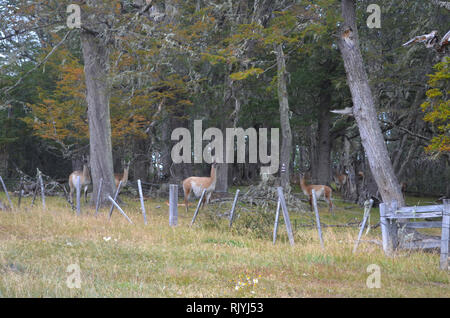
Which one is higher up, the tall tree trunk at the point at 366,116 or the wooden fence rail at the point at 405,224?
the tall tree trunk at the point at 366,116

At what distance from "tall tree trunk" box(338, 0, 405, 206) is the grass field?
2117 mm

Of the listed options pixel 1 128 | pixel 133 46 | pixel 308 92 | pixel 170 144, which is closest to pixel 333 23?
pixel 133 46

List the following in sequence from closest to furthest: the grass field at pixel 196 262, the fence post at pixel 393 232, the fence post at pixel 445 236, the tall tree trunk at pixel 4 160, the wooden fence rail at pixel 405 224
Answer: the grass field at pixel 196 262 → the fence post at pixel 445 236 → the wooden fence rail at pixel 405 224 → the fence post at pixel 393 232 → the tall tree trunk at pixel 4 160

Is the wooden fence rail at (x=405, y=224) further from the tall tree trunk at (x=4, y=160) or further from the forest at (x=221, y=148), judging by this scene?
the tall tree trunk at (x=4, y=160)

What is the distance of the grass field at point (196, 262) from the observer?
6152mm

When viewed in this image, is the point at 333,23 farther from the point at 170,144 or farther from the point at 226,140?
the point at 170,144

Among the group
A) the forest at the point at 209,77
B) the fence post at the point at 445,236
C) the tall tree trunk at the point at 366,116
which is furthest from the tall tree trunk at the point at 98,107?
the fence post at the point at 445,236

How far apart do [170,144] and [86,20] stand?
1120cm

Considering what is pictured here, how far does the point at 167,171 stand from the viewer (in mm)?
27078

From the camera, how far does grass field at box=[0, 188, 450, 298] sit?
6.15m

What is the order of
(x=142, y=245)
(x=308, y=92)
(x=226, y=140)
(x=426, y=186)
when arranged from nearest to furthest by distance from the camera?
(x=142, y=245), (x=226, y=140), (x=308, y=92), (x=426, y=186)

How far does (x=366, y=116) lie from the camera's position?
12.0 metres

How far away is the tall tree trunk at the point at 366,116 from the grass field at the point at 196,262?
212cm

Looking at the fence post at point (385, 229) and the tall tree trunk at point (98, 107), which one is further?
the tall tree trunk at point (98, 107)
